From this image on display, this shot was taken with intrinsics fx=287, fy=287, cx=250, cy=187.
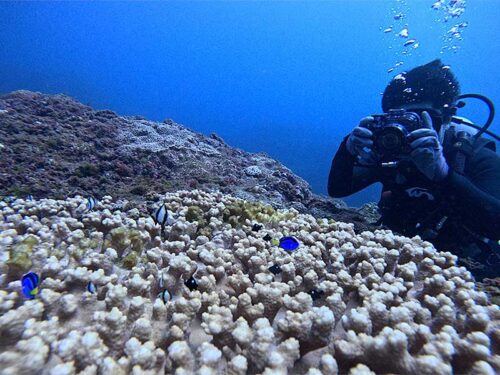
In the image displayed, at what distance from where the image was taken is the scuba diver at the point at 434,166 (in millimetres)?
3971

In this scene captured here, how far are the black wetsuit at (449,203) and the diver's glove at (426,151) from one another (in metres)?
0.29

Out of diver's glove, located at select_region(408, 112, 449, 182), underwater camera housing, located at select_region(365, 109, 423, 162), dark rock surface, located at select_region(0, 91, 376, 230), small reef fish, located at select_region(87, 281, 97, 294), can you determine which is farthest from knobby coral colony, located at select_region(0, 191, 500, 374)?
dark rock surface, located at select_region(0, 91, 376, 230)

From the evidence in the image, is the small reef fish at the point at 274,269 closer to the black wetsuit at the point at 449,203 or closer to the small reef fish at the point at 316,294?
the small reef fish at the point at 316,294

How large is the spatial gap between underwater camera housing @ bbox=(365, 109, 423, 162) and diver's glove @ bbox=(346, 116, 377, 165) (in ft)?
0.29

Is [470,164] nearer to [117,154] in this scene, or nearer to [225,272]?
[225,272]

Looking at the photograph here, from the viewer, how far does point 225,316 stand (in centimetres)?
189

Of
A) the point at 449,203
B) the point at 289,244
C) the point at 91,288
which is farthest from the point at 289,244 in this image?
the point at 449,203

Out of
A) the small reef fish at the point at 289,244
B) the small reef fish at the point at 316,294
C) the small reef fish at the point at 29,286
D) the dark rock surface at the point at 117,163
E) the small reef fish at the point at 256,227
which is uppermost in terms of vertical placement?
the dark rock surface at the point at 117,163

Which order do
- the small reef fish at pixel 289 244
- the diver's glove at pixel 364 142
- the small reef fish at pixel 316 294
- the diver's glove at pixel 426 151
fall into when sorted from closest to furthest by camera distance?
the small reef fish at pixel 316 294 < the small reef fish at pixel 289 244 < the diver's glove at pixel 426 151 < the diver's glove at pixel 364 142

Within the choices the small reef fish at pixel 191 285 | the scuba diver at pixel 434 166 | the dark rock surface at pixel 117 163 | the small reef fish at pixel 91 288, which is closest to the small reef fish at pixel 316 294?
the small reef fish at pixel 191 285

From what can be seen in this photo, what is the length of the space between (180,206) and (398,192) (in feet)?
11.3

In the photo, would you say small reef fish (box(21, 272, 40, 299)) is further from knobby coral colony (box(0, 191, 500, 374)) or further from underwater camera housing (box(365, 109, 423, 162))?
underwater camera housing (box(365, 109, 423, 162))

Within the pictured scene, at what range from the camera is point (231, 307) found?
2.07 m

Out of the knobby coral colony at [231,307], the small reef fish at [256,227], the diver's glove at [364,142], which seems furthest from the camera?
the diver's glove at [364,142]
